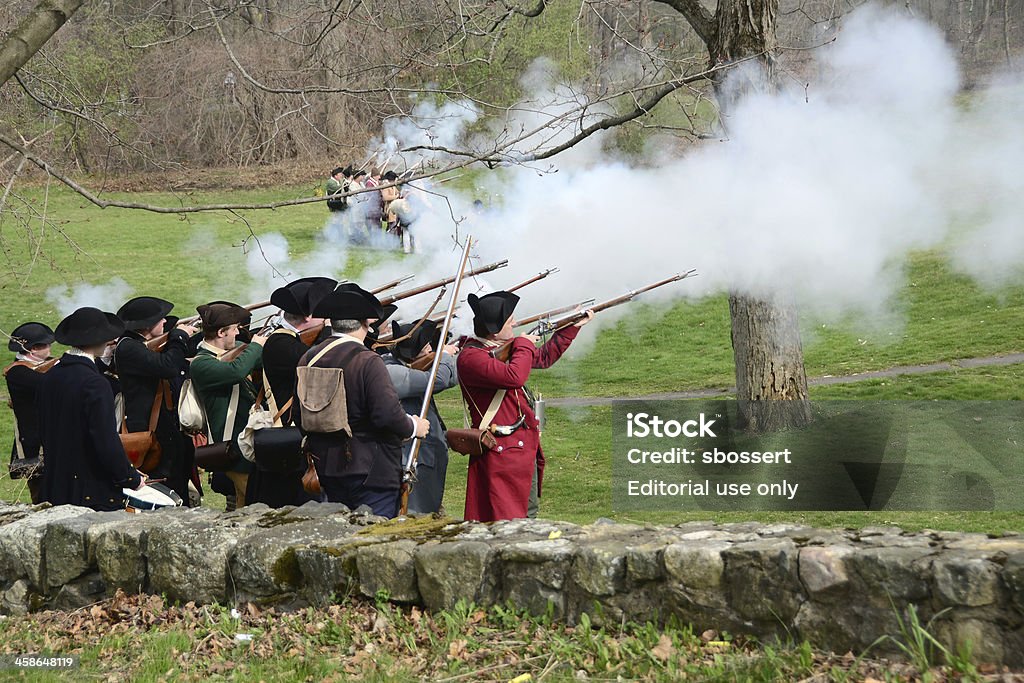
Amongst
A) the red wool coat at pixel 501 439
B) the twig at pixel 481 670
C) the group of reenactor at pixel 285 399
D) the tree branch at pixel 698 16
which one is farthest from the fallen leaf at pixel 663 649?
the tree branch at pixel 698 16

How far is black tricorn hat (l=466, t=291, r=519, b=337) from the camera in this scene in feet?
25.3

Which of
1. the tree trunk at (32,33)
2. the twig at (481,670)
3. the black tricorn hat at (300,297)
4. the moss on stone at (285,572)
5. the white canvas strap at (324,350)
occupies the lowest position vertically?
the twig at (481,670)

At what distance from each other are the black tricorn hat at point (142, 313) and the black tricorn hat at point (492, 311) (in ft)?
8.31

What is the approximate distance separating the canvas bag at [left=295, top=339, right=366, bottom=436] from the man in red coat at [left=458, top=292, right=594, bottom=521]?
103cm

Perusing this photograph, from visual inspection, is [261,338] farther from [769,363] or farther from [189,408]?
[769,363]

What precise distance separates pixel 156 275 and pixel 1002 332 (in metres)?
18.2

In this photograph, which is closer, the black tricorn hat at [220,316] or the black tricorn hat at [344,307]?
the black tricorn hat at [344,307]

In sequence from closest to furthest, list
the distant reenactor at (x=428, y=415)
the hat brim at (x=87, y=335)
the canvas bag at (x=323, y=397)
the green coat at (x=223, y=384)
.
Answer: the canvas bag at (x=323, y=397), the hat brim at (x=87, y=335), the green coat at (x=223, y=384), the distant reenactor at (x=428, y=415)

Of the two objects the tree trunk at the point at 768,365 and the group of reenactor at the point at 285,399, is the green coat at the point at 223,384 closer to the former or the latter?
the group of reenactor at the point at 285,399

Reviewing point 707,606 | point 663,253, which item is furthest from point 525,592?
point 663,253

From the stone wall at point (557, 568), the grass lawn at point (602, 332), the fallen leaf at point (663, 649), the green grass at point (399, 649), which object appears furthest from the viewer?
the grass lawn at point (602, 332)

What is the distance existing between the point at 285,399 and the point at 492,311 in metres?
1.52

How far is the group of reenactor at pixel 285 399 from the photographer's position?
716 cm

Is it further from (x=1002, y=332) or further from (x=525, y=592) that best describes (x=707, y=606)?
(x=1002, y=332)
